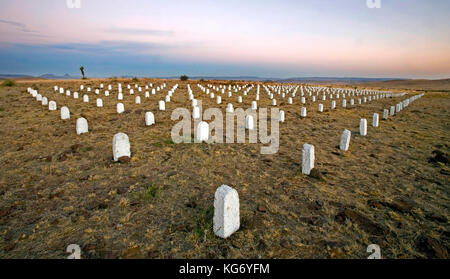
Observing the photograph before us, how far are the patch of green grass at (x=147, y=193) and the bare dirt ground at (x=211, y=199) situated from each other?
0.06 feet

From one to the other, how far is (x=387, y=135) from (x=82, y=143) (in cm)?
1106

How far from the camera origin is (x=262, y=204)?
13.4 feet

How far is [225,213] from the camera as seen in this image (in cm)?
314

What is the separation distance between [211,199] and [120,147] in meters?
3.13

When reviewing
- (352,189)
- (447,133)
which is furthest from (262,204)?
(447,133)

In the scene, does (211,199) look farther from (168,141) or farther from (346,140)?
(346,140)

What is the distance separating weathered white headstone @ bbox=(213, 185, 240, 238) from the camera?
3.15 meters

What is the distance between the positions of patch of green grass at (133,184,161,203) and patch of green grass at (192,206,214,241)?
0.99 metres

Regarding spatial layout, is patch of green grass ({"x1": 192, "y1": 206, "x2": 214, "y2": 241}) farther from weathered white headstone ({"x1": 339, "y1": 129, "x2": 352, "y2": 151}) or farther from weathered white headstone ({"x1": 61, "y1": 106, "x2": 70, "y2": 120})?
weathered white headstone ({"x1": 61, "y1": 106, "x2": 70, "y2": 120})

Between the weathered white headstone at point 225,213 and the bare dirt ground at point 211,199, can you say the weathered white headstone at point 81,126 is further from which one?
the weathered white headstone at point 225,213

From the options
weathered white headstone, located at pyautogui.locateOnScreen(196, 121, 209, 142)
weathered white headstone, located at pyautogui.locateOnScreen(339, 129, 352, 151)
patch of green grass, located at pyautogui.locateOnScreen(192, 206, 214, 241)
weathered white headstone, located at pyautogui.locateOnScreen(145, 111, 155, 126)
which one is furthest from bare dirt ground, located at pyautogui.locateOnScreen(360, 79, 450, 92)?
patch of green grass, located at pyautogui.locateOnScreen(192, 206, 214, 241)

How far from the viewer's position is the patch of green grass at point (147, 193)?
13.8 ft

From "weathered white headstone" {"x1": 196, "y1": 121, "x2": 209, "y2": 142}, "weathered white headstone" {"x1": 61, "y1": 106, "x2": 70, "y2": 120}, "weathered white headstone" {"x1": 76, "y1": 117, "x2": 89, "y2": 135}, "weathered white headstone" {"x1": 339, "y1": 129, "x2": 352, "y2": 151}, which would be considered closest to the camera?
"weathered white headstone" {"x1": 339, "y1": 129, "x2": 352, "y2": 151}

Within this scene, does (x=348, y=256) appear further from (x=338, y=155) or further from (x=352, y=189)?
(x=338, y=155)
